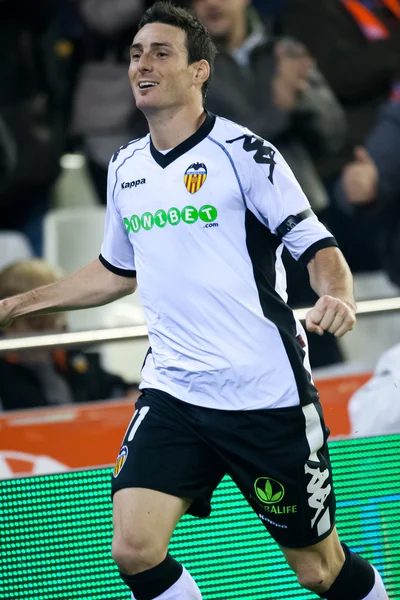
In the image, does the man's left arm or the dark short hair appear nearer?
the man's left arm

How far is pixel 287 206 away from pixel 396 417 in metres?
1.55

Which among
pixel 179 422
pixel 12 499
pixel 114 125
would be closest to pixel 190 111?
pixel 179 422

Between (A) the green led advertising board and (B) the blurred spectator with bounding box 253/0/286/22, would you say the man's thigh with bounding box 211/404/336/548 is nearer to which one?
(A) the green led advertising board

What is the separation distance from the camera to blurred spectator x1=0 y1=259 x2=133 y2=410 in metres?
5.70

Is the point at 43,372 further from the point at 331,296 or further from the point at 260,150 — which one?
the point at 331,296

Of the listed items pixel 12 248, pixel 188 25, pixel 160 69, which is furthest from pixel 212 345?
pixel 12 248

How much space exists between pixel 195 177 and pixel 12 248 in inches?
146

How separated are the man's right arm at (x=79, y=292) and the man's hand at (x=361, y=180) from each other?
2.80m

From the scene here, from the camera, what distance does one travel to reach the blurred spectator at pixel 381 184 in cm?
658

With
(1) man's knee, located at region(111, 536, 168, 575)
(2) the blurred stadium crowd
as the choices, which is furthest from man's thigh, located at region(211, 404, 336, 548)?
(2) the blurred stadium crowd

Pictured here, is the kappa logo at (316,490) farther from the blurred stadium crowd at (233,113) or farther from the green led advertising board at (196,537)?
the blurred stadium crowd at (233,113)

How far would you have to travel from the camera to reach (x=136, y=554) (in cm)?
349

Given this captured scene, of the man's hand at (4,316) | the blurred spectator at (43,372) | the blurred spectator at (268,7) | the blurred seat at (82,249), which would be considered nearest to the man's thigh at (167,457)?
the man's hand at (4,316)

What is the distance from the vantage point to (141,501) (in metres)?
3.53
